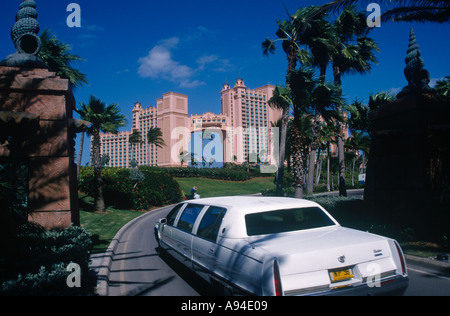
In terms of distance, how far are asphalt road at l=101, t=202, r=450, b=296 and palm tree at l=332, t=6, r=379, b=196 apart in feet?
38.8

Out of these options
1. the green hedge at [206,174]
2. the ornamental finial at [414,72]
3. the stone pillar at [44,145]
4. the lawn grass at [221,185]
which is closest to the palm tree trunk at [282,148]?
the ornamental finial at [414,72]

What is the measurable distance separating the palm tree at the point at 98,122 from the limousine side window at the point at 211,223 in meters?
12.1

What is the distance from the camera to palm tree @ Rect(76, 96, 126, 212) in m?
15.3

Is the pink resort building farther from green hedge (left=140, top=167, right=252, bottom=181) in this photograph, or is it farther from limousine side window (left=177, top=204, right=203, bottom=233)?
limousine side window (left=177, top=204, right=203, bottom=233)

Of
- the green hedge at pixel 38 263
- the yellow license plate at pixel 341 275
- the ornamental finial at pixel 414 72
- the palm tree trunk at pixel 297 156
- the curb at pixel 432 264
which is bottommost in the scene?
the curb at pixel 432 264

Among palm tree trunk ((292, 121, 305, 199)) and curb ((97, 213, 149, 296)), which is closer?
curb ((97, 213, 149, 296))

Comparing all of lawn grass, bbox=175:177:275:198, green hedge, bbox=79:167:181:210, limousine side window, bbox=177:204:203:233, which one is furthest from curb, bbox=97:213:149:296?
lawn grass, bbox=175:177:275:198

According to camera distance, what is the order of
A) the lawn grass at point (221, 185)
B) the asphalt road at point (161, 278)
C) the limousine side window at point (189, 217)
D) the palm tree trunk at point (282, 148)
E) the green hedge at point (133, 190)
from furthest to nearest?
the lawn grass at point (221, 185), the green hedge at point (133, 190), the palm tree trunk at point (282, 148), the limousine side window at point (189, 217), the asphalt road at point (161, 278)

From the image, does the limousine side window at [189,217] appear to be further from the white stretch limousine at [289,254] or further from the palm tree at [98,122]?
the palm tree at [98,122]

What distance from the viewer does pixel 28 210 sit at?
6234 mm

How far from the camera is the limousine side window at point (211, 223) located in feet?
14.5
